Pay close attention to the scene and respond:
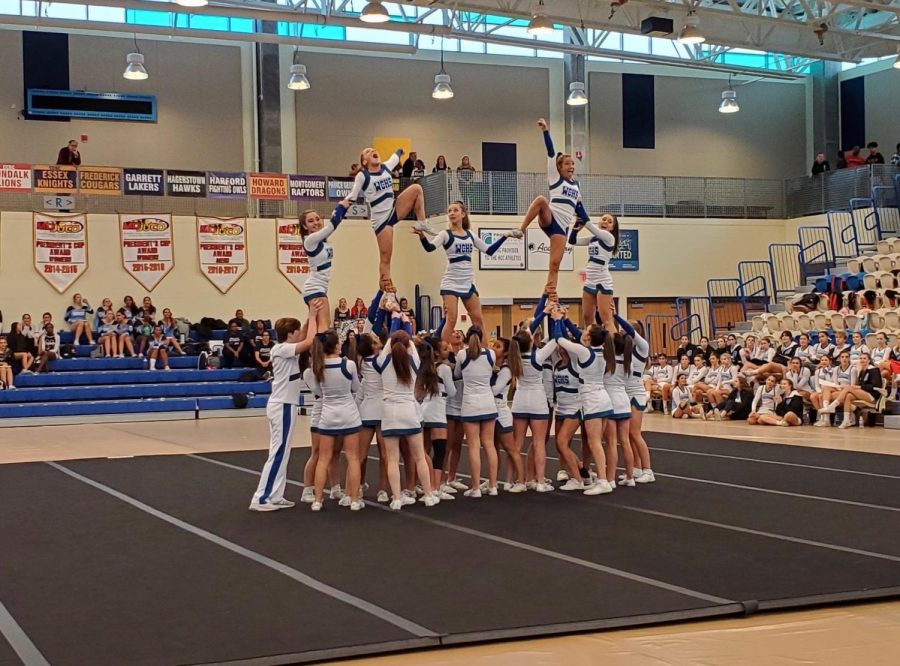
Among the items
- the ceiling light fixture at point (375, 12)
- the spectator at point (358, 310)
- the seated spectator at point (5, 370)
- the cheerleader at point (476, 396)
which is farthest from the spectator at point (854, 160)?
the cheerleader at point (476, 396)

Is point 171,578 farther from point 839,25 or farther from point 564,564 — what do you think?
point 839,25

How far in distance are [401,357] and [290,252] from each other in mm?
17683

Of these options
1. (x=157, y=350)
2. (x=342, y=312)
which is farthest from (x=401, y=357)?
(x=342, y=312)

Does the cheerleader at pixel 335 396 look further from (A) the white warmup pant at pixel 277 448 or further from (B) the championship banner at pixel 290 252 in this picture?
(B) the championship banner at pixel 290 252

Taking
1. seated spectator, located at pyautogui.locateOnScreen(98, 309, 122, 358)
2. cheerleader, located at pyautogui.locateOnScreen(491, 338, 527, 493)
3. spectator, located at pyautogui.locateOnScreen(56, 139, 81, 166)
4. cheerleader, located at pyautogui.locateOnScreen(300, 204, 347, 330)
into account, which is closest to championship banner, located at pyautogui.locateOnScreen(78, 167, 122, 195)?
spectator, located at pyautogui.locateOnScreen(56, 139, 81, 166)

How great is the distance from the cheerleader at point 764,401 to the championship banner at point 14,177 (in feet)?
52.4

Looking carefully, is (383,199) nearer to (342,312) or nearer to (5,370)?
(5,370)

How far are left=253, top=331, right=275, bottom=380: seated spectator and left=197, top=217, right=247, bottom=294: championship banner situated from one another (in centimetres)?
252

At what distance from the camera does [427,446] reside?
1020 cm

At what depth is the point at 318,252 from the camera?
1062 centimetres

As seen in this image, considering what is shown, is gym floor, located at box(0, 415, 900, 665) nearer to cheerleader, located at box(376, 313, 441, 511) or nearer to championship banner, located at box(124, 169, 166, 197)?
cheerleader, located at box(376, 313, 441, 511)

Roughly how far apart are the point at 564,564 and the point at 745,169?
2825 cm

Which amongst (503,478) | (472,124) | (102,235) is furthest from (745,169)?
(503,478)

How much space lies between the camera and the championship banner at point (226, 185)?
83.3ft
